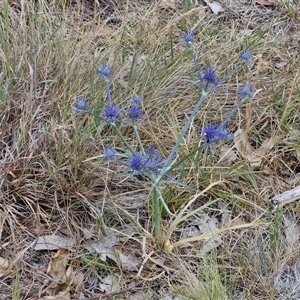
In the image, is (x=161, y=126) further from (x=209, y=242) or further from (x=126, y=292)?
(x=126, y=292)

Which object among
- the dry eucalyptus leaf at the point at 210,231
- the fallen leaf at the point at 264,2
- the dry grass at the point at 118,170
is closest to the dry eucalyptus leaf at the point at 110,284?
the dry grass at the point at 118,170

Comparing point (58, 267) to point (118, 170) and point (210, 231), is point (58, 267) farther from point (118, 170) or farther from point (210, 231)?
point (210, 231)

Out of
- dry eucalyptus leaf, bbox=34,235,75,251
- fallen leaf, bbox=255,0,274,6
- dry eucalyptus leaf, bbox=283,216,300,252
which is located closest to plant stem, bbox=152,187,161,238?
dry eucalyptus leaf, bbox=34,235,75,251

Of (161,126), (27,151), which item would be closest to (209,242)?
(161,126)

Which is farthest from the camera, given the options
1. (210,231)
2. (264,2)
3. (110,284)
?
(264,2)

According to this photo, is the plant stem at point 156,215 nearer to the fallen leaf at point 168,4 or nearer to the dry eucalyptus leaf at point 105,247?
the dry eucalyptus leaf at point 105,247

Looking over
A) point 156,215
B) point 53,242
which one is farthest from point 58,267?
point 156,215
